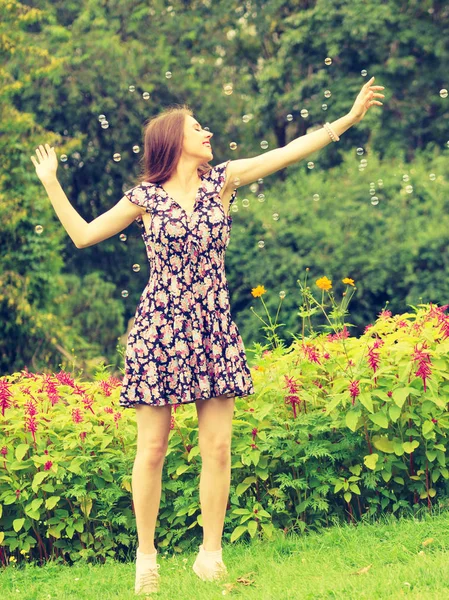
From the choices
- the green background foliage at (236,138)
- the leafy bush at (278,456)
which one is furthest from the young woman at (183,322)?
the green background foliage at (236,138)

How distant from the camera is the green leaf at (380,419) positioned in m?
4.60

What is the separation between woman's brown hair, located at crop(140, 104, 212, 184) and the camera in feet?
13.5

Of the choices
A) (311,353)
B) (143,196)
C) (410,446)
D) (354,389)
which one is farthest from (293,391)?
(143,196)

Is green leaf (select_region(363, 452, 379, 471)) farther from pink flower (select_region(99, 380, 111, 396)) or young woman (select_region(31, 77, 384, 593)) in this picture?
pink flower (select_region(99, 380, 111, 396))

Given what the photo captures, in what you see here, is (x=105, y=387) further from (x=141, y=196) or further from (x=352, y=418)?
(x=141, y=196)

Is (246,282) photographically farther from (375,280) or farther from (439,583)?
(439,583)

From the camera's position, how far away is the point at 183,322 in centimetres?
396

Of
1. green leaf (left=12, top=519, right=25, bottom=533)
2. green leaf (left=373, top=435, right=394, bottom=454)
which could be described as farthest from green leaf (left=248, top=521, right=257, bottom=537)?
green leaf (left=12, top=519, right=25, bottom=533)

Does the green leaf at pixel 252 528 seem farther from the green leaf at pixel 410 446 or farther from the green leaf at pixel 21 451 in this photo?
the green leaf at pixel 21 451

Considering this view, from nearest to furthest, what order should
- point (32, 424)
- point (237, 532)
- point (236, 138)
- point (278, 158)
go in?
point (278, 158), point (237, 532), point (32, 424), point (236, 138)

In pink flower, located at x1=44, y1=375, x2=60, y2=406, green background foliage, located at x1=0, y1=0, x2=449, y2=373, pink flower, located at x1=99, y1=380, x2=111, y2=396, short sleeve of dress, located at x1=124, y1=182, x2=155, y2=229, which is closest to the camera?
short sleeve of dress, located at x1=124, y1=182, x2=155, y2=229

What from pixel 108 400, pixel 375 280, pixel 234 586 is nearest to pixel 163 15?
pixel 375 280

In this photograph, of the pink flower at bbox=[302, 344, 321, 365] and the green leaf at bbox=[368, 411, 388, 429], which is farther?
the pink flower at bbox=[302, 344, 321, 365]

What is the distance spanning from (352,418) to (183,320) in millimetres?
1091
